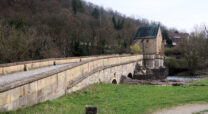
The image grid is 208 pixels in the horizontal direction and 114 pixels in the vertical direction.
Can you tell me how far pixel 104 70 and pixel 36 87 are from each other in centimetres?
1146

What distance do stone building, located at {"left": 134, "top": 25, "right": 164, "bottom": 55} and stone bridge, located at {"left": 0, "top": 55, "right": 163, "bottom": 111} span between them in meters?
29.8

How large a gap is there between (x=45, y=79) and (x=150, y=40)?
4629cm

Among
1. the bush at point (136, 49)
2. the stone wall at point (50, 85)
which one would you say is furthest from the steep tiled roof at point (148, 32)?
the stone wall at point (50, 85)

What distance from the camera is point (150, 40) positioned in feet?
173

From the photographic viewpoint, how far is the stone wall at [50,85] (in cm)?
654

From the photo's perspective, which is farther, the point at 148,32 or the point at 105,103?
the point at 148,32

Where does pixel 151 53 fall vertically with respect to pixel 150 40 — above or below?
below

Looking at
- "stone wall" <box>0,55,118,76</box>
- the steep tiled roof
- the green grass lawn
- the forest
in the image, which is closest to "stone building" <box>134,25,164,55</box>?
the steep tiled roof

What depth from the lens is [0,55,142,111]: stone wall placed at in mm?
6543

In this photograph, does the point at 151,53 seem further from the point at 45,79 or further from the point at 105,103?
the point at 45,79

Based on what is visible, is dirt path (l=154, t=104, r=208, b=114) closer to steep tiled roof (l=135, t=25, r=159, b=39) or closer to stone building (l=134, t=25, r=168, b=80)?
stone building (l=134, t=25, r=168, b=80)

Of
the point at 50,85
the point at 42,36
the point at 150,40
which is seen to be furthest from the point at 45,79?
the point at 150,40

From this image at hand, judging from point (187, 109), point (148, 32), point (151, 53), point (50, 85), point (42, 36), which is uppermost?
point (148, 32)

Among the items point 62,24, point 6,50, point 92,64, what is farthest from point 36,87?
point 62,24
